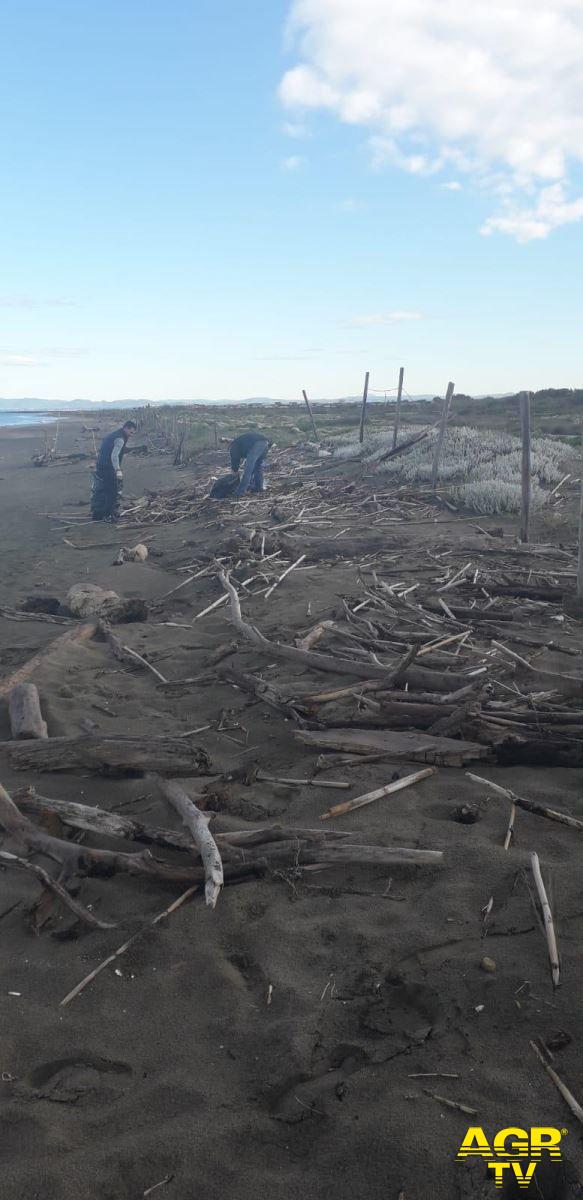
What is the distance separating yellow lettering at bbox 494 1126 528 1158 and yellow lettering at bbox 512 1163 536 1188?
0.03m

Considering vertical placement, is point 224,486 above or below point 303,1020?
above

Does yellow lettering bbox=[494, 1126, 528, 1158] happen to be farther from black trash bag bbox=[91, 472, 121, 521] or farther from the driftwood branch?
black trash bag bbox=[91, 472, 121, 521]

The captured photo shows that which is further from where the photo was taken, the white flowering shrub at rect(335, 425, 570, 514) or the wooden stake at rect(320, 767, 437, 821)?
the white flowering shrub at rect(335, 425, 570, 514)

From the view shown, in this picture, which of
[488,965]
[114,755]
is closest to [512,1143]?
[488,965]

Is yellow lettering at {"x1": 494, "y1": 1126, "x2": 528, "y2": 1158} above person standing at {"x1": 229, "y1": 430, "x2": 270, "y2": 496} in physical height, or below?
below

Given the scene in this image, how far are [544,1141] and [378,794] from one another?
1.88 meters

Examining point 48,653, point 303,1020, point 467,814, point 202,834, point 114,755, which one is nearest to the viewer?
point 303,1020

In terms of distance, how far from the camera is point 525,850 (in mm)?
3314

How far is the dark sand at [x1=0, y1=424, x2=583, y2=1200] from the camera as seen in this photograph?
2.03 metres

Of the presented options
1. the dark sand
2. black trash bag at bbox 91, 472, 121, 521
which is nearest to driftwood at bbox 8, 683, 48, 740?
the dark sand

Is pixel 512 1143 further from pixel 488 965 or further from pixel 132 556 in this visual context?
pixel 132 556

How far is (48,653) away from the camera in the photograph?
6.34 m

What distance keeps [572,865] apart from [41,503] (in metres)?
17.6

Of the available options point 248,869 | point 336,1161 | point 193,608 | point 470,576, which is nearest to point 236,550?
point 193,608
